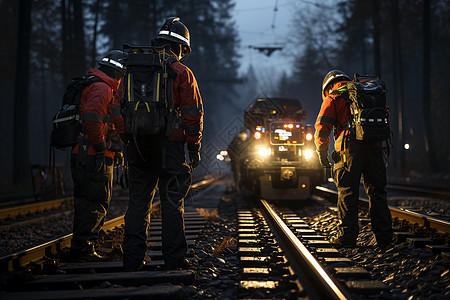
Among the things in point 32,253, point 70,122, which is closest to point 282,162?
point 70,122

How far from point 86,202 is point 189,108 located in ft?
5.35

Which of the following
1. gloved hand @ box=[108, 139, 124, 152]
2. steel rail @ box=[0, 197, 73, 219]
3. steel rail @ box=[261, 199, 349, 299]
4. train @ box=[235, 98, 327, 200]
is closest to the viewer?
steel rail @ box=[261, 199, 349, 299]

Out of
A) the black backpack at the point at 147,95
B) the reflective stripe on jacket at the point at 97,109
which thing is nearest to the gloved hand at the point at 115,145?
the reflective stripe on jacket at the point at 97,109

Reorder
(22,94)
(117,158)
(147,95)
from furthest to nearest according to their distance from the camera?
(22,94) → (117,158) → (147,95)

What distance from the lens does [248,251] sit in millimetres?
4180

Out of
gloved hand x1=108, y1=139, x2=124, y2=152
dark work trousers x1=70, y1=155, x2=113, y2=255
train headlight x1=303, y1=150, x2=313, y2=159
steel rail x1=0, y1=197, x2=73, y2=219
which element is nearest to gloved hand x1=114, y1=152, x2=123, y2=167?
gloved hand x1=108, y1=139, x2=124, y2=152

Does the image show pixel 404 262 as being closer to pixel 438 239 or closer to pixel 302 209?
pixel 438 239

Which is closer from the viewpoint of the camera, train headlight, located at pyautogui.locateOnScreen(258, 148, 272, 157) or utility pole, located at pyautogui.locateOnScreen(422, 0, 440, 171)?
train headlight, located at pyautogui.locateOnScreen(258, 148, 272, 157)

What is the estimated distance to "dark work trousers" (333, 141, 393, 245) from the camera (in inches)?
179

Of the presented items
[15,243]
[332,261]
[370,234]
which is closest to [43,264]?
[15,243]

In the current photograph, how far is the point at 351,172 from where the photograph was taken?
4586 mm

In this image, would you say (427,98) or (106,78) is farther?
(427,98)

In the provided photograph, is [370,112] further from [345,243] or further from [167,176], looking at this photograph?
[167,176]

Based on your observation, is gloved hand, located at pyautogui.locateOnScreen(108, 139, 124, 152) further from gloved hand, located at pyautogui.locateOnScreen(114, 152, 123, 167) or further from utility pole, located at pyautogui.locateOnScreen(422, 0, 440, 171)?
utility pole, located at pyautogui.locateOnScreen(422, 0, 440, 171)
